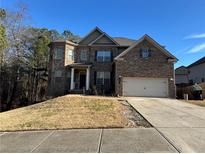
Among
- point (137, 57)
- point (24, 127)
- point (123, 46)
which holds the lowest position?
point (24, 127)

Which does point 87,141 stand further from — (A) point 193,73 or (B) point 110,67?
(A) point 193,73

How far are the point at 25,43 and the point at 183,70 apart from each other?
28.5 meters

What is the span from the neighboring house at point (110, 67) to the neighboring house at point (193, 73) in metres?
11.2

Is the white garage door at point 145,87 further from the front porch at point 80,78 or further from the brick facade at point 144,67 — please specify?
the front porch at point 80,78

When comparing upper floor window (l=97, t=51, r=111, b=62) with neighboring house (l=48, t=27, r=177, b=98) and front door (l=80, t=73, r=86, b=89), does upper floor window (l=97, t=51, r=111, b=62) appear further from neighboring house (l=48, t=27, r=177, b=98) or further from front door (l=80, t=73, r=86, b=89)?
front door (l=80, t=73, r=86, b=89)

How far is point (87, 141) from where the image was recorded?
6320mm

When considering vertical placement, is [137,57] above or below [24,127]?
above

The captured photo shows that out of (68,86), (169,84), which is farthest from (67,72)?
(169,84)

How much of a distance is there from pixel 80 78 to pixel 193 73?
20116mm

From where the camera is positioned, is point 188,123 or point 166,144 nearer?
point 166,144

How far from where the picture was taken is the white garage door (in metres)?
21.3

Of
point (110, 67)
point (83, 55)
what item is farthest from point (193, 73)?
point (83, 55)

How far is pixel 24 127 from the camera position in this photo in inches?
332

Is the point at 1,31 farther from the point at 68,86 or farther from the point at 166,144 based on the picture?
the point at 166,144
